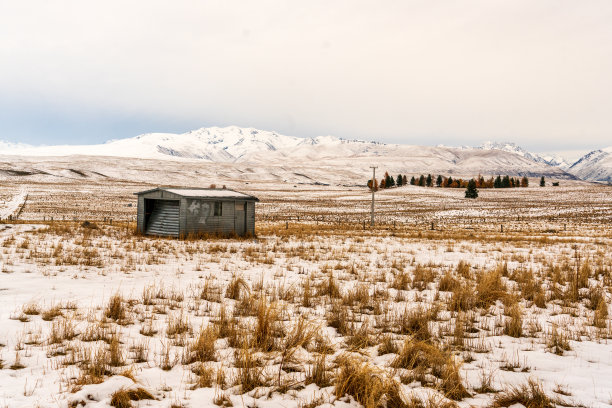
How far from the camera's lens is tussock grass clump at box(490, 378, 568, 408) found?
4.14 metres

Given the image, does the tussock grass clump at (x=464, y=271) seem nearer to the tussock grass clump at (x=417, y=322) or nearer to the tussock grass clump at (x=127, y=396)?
the tussock grass clump at (x=417, y=322)

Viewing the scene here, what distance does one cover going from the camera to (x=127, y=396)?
4.06 meters

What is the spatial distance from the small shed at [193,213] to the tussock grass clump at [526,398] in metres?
20.9

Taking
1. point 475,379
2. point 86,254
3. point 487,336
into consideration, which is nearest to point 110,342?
point 475,379

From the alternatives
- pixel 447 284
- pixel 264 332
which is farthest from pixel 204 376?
pixel 447 284

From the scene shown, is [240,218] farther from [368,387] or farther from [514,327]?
[368,387]

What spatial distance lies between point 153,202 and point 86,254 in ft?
38.6

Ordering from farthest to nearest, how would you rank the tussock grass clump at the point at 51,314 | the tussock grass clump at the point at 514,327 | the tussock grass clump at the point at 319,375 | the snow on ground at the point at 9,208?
1. the snow on ground at the point at 9,208
2. the tussock grass clump at the point at 51,314
3. the tussock grass clump at the point at 514,327
4. the tussock grass clump at the point at 319,375

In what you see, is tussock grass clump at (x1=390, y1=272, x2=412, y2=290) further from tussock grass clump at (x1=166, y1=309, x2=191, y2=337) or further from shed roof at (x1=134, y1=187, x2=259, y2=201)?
shed roof at (x1=134, y1=187, x2=259, y2=201)

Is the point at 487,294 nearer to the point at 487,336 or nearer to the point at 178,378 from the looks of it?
the point at 487,336

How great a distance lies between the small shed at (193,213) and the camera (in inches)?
929

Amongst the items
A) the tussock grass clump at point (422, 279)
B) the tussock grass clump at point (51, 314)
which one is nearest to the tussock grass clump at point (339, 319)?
the tussock grass clump at point (422, 279)

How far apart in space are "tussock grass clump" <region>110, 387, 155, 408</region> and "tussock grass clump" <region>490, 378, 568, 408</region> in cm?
384

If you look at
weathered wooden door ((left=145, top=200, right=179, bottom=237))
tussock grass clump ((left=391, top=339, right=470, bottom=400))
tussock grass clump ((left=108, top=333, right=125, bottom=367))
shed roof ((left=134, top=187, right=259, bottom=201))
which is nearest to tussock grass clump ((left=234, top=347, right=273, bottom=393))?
tussock grass clump ((left=108, top=333, right=125, bottom=367))
